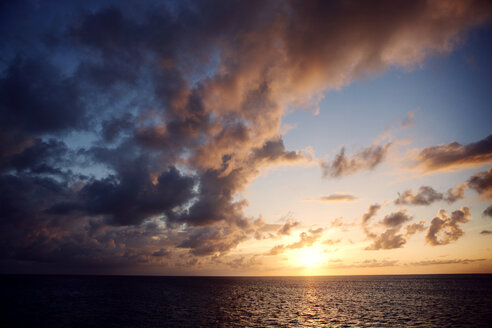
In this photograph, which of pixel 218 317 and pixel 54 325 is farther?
pixel 218 317

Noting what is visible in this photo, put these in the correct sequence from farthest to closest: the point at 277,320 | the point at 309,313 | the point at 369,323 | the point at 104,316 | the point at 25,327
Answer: the point at 309,313 → the point at 104,316 → the point at 277,320 → the point at 369,323 → the point at 25,327

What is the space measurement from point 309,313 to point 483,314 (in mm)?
36736

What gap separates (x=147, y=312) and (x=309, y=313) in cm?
3709

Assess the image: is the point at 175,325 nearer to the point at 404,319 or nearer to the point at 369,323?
the point at 369,323

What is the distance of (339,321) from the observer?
48719 mm

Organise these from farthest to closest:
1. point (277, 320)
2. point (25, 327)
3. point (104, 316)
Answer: point (104, 316) < point (277, 320) < point (25, 327)

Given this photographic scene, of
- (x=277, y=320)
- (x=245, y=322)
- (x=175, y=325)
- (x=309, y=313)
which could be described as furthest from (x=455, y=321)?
(x=175, y=325)

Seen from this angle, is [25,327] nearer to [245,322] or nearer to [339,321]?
[245,322]

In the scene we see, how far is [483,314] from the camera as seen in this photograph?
54.8 meters

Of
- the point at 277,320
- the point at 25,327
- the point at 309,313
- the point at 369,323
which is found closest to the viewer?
the point at 25,327

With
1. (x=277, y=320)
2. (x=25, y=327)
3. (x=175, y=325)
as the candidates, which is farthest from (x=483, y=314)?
(x=25, y=327)

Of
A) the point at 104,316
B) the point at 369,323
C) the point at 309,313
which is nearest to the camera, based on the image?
the point at 369,323

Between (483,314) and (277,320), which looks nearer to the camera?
(277,320)

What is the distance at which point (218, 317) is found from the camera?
174 ft
